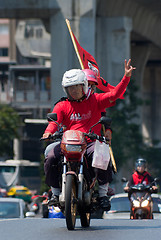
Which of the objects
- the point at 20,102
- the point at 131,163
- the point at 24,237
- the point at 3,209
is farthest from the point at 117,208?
the point at 20,102

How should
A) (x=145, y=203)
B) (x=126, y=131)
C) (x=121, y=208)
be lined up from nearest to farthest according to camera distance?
(x=145, y=203)
(x=121, y=208)
(x=126, y=131)

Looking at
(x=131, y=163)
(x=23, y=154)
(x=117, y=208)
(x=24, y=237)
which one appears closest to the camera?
(x=24, y=237)

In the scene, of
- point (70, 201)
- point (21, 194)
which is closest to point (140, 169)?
point (70, 201)

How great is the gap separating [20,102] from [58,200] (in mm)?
89990

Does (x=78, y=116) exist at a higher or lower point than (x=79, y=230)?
higher

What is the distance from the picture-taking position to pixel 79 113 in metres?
9.75

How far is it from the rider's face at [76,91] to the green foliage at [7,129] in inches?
1790

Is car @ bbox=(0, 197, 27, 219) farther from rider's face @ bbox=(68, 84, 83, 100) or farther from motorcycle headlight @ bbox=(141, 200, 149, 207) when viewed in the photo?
rider's face @ bbox=(68, 84, 83, 100)

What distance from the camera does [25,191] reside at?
58.7m

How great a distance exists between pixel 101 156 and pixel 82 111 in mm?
646

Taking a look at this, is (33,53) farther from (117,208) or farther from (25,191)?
(117,208)

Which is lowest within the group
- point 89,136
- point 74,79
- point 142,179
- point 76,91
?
point 142,179

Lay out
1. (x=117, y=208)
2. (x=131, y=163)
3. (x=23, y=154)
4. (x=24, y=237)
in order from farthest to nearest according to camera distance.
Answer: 1. (x=23, y=154)
2. (x=131, y=163)
3. (x=117, y=208)
4. (x=24, y=237)

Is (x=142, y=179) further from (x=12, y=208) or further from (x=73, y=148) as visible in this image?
(x=73, y=148)
